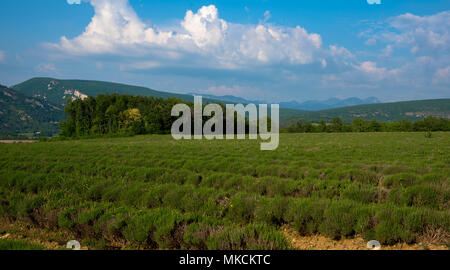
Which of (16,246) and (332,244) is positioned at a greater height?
(16,246)

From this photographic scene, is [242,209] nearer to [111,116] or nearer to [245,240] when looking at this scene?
[245,240]

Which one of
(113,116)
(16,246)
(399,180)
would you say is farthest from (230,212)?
(113,116)

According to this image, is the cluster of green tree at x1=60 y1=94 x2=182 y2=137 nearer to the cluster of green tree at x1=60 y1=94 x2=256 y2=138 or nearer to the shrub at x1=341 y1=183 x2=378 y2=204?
the cluster of green tree at x1=60 y1=94 x2=256 y2=138

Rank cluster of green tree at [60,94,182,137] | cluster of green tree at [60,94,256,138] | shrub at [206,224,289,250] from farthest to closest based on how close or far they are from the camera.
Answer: cluster of green tree at [60,94,182,137]
cluster of green tree at [60,94,256,138]
shrub at [206,224,289,250]

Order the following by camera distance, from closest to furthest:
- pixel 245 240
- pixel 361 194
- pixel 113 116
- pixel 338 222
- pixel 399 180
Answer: pixel 245 240 < pixel 338 222 < pixel 361 194 < pixel 399 180 < pixel 113 116

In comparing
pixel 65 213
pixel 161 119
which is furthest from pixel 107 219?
pixel 161 119

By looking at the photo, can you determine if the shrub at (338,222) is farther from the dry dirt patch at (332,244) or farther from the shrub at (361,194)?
the shrub at (361,194)

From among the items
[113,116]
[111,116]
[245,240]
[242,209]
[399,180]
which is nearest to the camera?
[245,240]

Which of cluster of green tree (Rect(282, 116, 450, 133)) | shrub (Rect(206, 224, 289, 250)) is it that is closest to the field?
shrub (Rect(206, 224, 289, 250))

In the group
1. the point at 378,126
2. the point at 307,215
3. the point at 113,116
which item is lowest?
the point at 307,215

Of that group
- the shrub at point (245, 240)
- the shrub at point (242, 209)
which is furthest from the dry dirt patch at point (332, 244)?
the shrub at point (242, 209)

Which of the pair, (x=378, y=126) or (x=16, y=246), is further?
(x=378, y=126)

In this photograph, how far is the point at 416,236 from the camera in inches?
174

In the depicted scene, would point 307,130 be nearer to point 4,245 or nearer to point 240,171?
point 240,171
